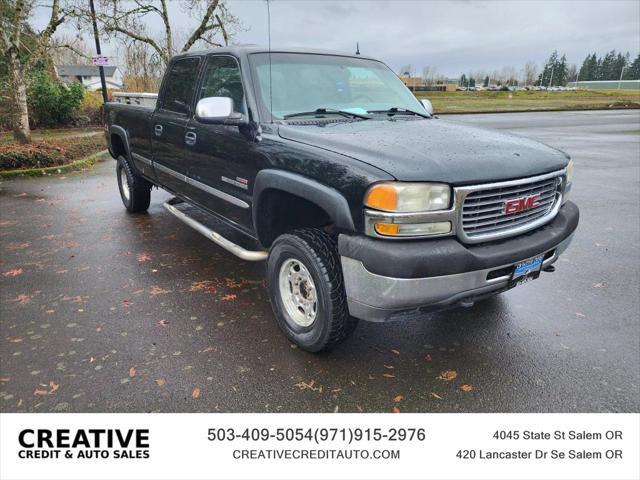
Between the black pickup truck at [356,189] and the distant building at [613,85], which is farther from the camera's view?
the distant building at [613,85]

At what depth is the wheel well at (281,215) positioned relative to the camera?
3355mm

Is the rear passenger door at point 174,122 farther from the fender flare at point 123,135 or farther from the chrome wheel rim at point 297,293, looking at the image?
the chrome wheel rim at point 297,293

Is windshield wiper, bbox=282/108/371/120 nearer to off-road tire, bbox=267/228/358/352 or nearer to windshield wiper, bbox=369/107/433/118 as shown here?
windshield wiper, bbox=369/107/433/118

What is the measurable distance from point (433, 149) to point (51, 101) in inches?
749

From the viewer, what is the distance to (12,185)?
9.09 m

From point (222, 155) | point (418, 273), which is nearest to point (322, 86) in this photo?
point (222, 155)

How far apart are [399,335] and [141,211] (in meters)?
4.77

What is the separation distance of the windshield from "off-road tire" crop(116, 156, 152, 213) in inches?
134

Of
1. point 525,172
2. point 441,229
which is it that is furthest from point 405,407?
point 525,172

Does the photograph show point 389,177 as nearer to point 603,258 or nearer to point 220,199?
point 220,199

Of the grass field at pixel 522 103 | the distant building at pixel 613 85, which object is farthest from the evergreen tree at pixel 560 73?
the grass field at pixel 522 103

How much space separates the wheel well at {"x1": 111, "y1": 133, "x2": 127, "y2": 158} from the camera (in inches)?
260

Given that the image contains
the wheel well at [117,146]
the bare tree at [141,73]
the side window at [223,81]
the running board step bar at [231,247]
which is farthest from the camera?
the bare tree at [141,73]

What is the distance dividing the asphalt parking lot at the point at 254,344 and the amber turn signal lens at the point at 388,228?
102 centimetres
